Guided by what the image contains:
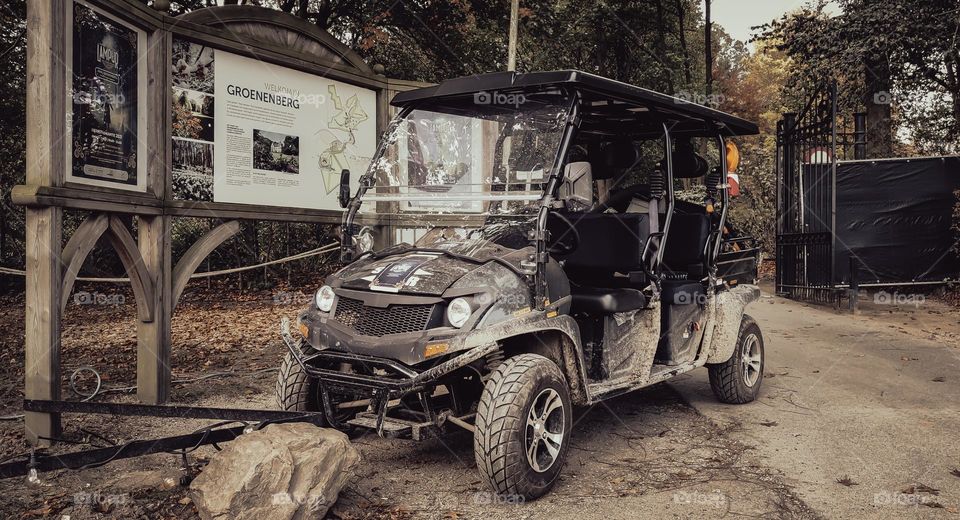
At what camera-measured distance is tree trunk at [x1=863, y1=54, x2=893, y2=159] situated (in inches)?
635

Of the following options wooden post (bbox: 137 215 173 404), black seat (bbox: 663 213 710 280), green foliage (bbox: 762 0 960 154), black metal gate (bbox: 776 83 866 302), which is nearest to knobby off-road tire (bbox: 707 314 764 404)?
black seat (bbox: 663 213 710 280)

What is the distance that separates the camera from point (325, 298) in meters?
4.96

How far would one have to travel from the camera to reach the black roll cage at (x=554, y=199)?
485 centimetres

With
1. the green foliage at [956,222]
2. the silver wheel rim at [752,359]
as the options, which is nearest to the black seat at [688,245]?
the silver wheel rim at [752,359]

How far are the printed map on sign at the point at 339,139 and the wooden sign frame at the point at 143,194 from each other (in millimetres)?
239

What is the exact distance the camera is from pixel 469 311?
14.7ft

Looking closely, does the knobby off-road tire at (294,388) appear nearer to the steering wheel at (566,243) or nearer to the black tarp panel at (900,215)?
the steering wheel at (566,243)

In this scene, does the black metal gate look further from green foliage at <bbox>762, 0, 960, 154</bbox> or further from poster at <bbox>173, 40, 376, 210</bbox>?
poster at <bbox>173, 40, 376, 210</bbox>

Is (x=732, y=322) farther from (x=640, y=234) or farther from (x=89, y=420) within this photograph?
(x=89, y=420)

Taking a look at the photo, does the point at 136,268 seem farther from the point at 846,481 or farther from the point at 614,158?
the point at 846,481

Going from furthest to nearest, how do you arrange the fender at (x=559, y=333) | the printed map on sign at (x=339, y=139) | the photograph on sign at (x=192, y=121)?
the printed map on sign at (x=339, y=139) → the photograph on sign at (x=192, y=121) → the fender at (x=559, y=333)

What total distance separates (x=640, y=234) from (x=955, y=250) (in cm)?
1028

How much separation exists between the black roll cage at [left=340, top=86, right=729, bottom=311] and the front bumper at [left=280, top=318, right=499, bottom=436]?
72 cm

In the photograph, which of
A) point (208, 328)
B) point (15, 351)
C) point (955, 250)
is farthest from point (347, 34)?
point (955, 250)
